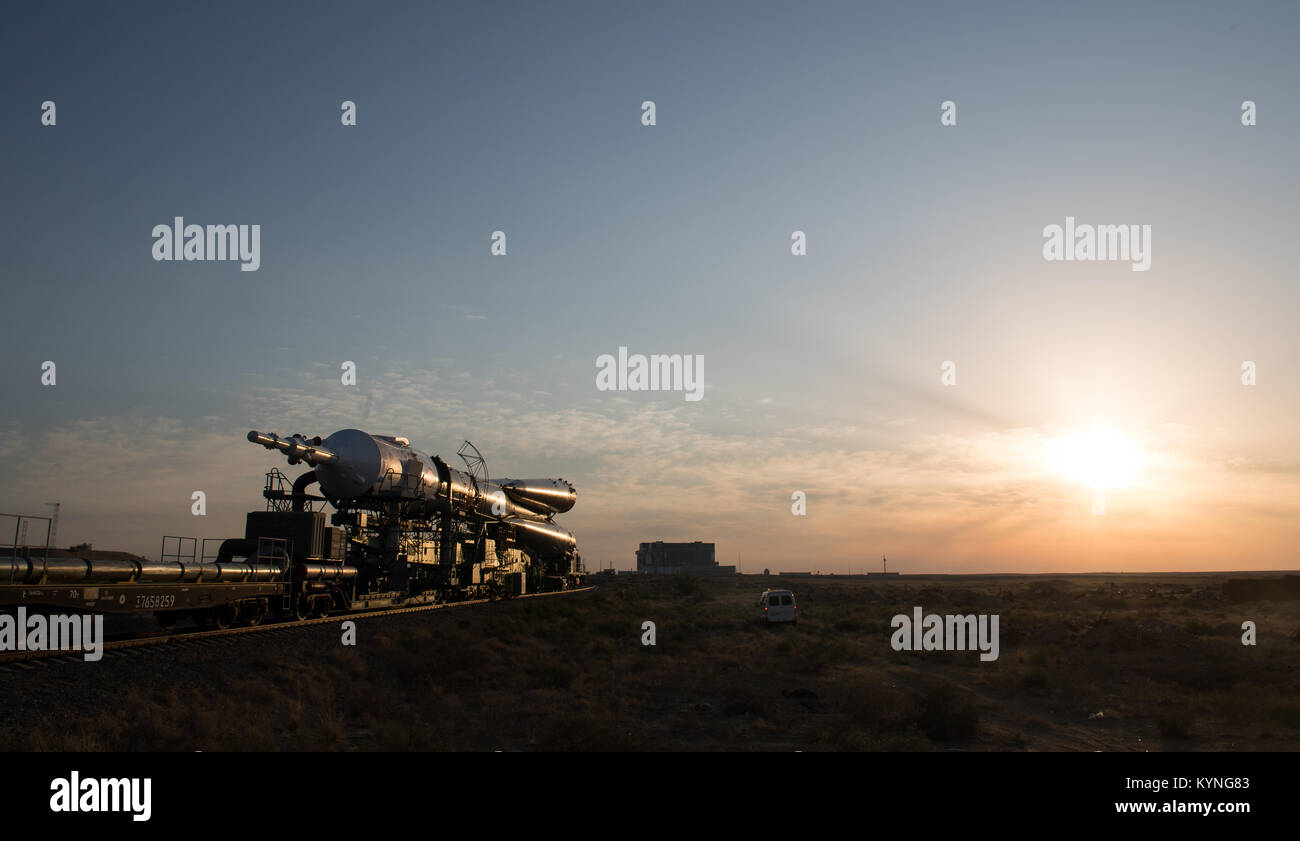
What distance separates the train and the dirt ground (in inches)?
69.0

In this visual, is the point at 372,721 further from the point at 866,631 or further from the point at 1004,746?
the point at 866,631

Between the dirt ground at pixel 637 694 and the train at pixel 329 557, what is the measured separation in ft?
5.75

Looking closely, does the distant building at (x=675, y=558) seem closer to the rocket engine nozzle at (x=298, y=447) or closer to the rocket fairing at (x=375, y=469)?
the rocket fairing at (x=375, y=469)

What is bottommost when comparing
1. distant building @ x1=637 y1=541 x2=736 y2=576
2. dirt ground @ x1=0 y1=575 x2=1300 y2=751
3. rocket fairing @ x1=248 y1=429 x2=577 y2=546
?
distant building @ x1=637 y1=541 x2=736 y2=576

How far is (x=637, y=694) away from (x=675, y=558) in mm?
158736

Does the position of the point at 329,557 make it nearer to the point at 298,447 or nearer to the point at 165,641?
the point at 298,447

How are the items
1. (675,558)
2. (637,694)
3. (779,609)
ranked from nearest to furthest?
(637,694), (779,609), (675,558)

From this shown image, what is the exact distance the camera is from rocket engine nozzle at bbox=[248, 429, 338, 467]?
2552cm

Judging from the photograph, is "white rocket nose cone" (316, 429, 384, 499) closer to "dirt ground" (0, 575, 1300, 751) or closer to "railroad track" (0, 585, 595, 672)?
"railroad track" (0, 585, 595, 672)

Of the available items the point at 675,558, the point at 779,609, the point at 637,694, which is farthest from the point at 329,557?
the point at 675,558

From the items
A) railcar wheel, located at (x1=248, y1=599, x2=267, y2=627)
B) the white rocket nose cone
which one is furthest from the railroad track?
the white rocket nose cone

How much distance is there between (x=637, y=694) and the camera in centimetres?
1888

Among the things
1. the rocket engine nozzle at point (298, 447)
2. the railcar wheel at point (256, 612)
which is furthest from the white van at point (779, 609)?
the railcar wheel at point (256, 612)

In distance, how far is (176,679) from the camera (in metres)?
14.6
